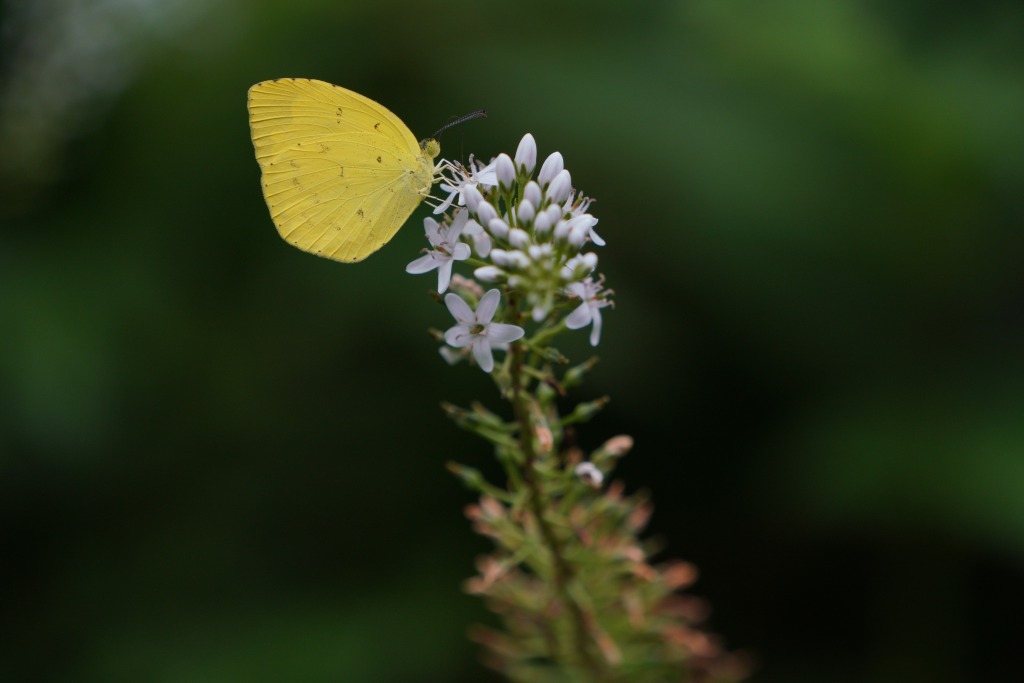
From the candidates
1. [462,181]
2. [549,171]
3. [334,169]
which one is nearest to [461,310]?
[549,171]

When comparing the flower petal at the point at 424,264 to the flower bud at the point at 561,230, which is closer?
the flower bud at the point at 561,230

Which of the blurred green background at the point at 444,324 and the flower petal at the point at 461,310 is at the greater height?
the blurred green background at the point at 444,324

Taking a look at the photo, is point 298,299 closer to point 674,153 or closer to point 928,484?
point 674,153

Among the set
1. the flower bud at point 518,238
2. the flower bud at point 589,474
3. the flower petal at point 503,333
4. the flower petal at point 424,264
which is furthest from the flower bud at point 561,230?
the flower bud at point 589,474

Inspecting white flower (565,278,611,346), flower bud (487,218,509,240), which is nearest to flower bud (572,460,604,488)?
white flower (565,278,611,346)

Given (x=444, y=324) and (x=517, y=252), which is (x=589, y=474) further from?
(x=444, y=324)

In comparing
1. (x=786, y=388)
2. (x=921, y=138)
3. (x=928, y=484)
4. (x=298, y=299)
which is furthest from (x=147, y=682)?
(x=921, y=138)

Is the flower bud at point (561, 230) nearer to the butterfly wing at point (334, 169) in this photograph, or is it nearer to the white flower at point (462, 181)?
the white flower at point (462, 181)

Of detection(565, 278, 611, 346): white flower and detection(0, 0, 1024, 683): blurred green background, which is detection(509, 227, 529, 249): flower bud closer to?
detection(565, 278, 611, 346): white flower
